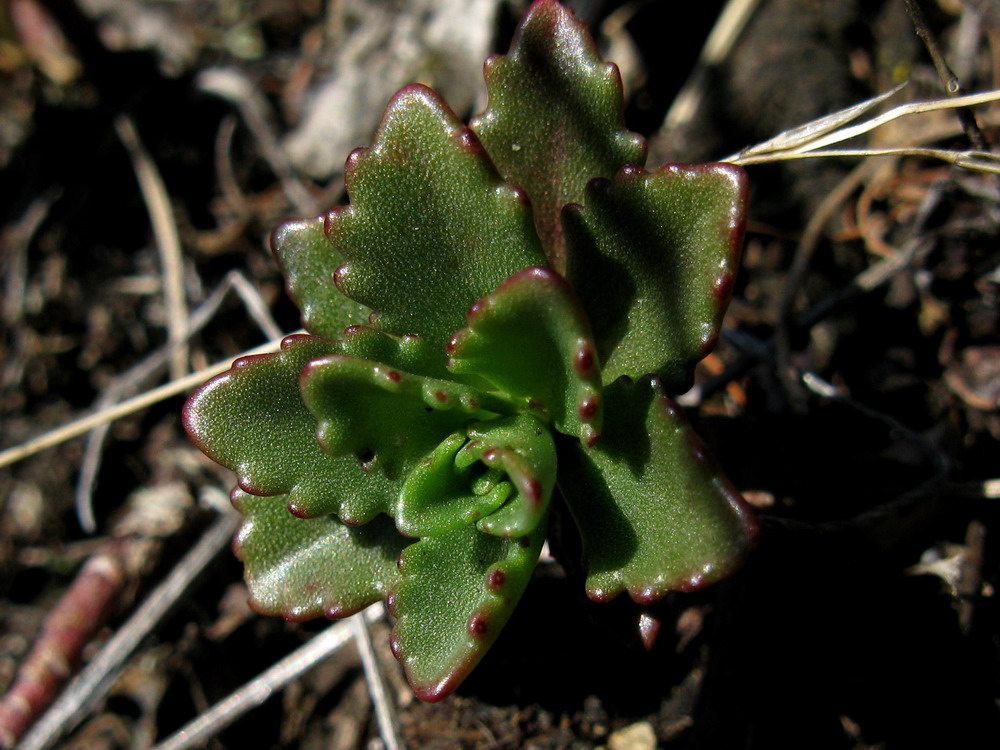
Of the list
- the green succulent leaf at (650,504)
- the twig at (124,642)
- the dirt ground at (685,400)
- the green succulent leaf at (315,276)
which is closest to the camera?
the green succulent leaf at (650,504)

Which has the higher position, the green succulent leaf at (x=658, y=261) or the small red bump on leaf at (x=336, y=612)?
the green succulent leaf at (x=658, y=261)

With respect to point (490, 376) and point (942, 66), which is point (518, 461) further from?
point (942, 66)

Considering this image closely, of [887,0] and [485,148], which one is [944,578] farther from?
[887,0]

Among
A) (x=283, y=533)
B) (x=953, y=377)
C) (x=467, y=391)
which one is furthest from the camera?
(x=953, y=377)

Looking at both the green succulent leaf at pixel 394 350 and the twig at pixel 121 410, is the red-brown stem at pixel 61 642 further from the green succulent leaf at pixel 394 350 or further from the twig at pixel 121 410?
the green succulent leaf at pixel 394 350

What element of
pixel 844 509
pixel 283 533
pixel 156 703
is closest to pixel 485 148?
pixel 283 533

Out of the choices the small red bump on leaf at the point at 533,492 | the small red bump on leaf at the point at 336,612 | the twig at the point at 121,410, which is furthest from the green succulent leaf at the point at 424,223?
the twig at the point at 121,410
